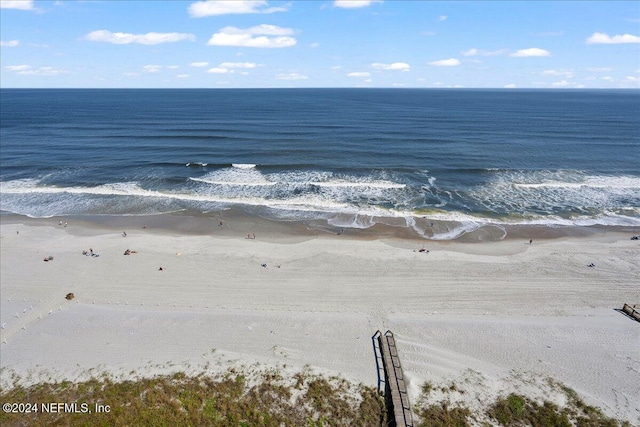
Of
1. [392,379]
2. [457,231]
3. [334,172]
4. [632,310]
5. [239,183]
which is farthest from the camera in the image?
[334,172]

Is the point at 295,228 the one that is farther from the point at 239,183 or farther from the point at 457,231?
the point at 457,231

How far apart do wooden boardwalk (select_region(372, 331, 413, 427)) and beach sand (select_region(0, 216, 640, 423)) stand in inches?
24.2

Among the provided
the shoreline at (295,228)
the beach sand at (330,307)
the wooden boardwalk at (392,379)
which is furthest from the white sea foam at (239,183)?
the wooden boardwalk at (392,379)

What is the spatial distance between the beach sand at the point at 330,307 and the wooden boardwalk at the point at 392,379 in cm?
61

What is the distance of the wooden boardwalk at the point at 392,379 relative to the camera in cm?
1606

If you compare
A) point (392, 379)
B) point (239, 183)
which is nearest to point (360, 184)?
point (239, 183)

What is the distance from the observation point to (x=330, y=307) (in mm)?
24094

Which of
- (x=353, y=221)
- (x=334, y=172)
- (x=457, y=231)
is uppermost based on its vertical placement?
(x=334, y=172)

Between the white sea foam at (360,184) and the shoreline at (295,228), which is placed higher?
the white sea foam at (360,184)

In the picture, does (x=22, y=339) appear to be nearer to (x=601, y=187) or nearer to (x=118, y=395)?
(x=118, y=395)

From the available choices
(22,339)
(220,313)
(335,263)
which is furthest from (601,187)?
(22,339)

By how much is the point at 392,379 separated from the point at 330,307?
7.31 meters

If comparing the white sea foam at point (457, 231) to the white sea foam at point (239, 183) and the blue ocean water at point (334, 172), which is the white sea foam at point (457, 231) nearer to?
the blue ocean water at point (334, 172)

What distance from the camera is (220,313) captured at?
23.4 meters
